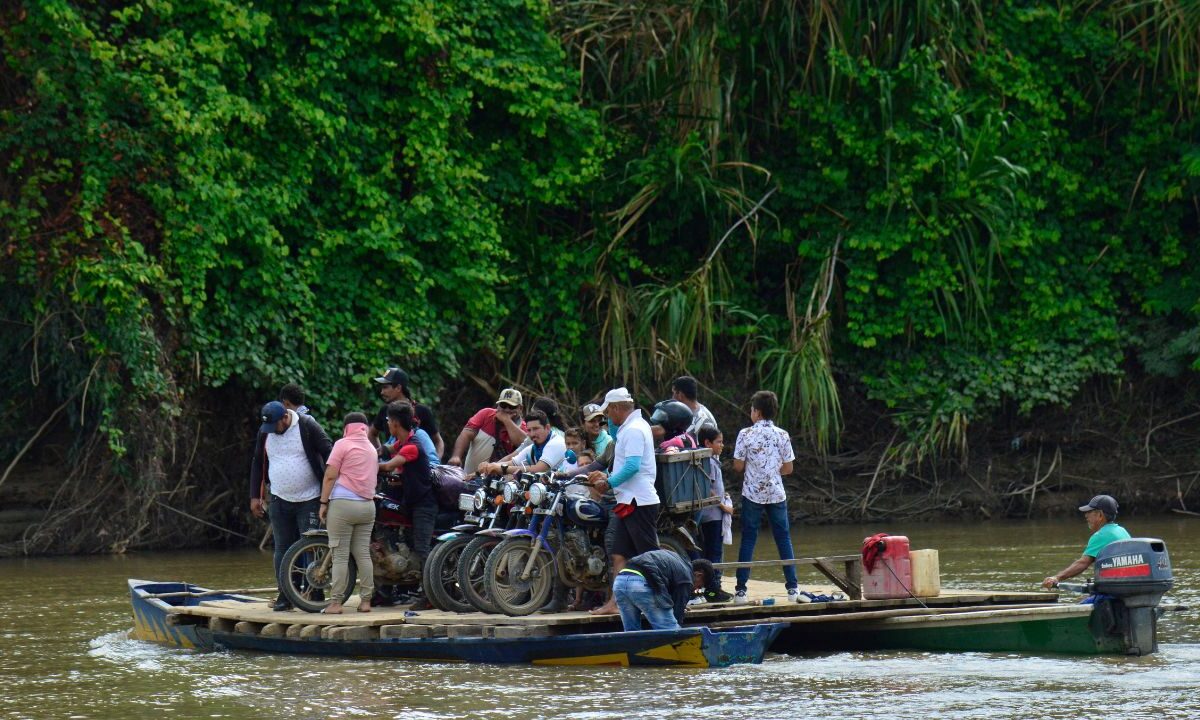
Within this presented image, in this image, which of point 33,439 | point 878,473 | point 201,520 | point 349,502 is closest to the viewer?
point 349,502

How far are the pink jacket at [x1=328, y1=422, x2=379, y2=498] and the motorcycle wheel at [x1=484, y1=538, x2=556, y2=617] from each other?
1121mm

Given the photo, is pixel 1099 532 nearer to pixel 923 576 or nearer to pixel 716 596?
pixel 923 576

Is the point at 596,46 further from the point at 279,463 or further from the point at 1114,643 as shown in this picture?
the point at 1114,643

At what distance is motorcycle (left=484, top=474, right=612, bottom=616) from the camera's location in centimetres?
1190

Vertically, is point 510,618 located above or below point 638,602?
below

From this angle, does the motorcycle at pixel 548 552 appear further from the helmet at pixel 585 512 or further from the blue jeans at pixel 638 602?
the blue jeans at pixel 638 602

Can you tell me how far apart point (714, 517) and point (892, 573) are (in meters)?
1.36

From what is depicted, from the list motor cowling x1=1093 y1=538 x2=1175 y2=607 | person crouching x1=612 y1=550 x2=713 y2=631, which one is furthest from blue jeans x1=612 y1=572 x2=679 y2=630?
motor cowling x1=1093 y1=538 x2=1175 y2=607

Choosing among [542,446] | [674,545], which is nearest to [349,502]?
[542,446]

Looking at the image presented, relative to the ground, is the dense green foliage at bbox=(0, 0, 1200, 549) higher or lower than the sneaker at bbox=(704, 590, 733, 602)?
higher

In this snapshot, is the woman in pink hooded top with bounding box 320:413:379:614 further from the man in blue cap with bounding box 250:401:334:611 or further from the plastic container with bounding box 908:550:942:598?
the plastic container with bounding box 908:550:942:598

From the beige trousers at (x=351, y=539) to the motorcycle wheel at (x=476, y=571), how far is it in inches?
31.9

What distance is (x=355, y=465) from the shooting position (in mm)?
12336

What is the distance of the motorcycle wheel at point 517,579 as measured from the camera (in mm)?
11836
